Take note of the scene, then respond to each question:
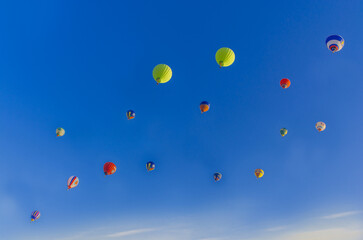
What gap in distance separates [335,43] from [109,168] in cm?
2754

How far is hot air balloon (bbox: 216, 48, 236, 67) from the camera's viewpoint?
2270cm

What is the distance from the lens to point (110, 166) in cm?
2780

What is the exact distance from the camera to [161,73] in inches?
910

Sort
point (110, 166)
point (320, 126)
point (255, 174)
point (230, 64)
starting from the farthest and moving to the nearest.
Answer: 1. point (255, 174)
2. point (320, 126)
3. point (110, 166)
4. point (230, 64)

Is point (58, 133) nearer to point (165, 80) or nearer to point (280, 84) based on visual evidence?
point (165, 80)

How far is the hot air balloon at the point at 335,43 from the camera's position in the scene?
78.0 ft

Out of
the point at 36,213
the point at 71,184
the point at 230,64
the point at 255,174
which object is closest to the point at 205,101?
the point at 230,64

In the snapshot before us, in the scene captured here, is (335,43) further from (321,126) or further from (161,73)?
(161,73)

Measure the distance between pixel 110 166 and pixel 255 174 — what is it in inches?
770

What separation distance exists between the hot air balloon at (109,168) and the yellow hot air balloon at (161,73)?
1165 centimetres

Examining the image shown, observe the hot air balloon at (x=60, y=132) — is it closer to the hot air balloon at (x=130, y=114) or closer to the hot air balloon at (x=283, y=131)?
the hot air balloon at (x=130, y=114)

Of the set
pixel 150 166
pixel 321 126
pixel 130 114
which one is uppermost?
pixel 130 114

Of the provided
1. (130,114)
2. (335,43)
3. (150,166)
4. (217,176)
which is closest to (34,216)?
(150,166)

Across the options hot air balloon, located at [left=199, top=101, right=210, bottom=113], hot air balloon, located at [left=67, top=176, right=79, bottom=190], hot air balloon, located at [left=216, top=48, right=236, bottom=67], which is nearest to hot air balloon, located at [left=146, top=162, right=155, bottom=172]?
hot air balloon, located at [left=67, top=176, right=79, bottom=190]
